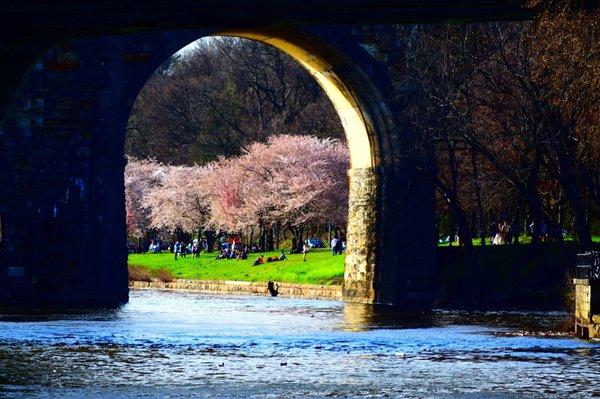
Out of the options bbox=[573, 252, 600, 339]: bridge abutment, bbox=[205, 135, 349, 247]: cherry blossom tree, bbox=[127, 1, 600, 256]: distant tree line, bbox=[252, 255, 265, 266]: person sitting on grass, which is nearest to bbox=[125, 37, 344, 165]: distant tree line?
bbox=[205, 135, 349, 247]: cherry blossom tree

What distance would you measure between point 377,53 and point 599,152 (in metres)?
14.2

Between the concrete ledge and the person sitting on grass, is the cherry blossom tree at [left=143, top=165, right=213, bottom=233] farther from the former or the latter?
the concrete ledge

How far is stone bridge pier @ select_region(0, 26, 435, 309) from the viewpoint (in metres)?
48.4

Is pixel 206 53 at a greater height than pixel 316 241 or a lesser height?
greater

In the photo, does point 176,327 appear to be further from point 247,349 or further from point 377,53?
point 377,53

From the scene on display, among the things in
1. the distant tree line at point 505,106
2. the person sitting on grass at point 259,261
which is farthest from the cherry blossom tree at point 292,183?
the distant tree line at point 505,106

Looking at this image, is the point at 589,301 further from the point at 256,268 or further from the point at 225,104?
the point at 225,104

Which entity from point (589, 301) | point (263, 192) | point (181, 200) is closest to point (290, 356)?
point (589, 301)

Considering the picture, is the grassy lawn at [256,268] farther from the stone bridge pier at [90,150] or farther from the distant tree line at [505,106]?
the stone bridge pier at [90,150]

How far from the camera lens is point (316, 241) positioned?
9331 centimetres

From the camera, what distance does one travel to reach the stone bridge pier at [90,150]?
4844 centimetres

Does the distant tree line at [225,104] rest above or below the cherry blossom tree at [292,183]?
above

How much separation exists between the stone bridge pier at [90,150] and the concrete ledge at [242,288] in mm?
7504

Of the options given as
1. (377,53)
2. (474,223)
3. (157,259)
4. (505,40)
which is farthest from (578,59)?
(157,259)
